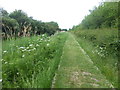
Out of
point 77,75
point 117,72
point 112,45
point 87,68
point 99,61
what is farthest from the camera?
point 112,45

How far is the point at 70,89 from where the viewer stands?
149 inches

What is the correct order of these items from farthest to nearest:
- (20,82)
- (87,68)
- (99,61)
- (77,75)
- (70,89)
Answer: (99,61) < (87,68) < (77,75) < (70,89) < (20,82)

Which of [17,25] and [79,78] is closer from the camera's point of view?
[79,78]

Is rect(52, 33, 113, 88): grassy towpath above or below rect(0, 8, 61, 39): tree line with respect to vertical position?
below

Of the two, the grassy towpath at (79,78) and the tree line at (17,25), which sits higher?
the tree line at (17,25)

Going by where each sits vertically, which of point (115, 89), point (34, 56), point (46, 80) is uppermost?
point (34, 56)

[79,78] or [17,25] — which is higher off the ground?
[17,25]

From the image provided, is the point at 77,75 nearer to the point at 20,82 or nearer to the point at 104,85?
the point at 104,85

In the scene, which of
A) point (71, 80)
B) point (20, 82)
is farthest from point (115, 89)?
point (20, 82)

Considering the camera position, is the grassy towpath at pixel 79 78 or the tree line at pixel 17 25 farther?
the tree line at pixel 17 25

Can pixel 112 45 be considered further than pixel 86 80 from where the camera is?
Yes

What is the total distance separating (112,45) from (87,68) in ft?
10.4

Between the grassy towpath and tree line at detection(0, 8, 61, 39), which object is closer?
the grassy towpath

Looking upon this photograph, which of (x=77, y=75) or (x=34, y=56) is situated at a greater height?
(x=34, y=56)
